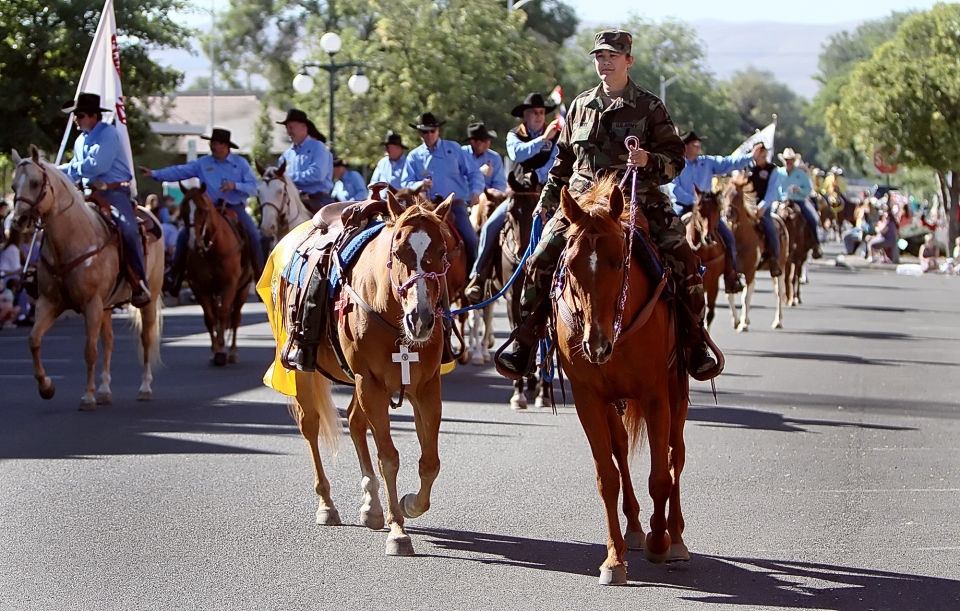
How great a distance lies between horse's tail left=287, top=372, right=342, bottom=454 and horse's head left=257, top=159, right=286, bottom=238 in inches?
330

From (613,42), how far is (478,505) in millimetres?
2940

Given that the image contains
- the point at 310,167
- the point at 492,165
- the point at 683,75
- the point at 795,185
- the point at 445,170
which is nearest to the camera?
the point at 445,170

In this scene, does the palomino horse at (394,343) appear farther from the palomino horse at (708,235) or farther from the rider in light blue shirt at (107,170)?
the palomino horse at (708,235)

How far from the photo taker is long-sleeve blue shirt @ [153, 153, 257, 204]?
17.1 metres

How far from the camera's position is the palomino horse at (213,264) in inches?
666

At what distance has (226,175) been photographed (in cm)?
1730

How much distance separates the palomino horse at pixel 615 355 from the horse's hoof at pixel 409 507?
1.11 metres

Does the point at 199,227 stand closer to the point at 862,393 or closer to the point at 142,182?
the point at 862,393

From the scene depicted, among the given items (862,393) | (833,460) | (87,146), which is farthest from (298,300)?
(862,393)

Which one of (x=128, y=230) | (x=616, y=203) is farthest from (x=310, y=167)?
(x=616, y=203)

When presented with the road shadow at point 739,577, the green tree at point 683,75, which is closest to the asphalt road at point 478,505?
the road shadow at point 739,577

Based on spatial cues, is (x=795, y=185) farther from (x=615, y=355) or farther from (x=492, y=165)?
(x=615, y=355)

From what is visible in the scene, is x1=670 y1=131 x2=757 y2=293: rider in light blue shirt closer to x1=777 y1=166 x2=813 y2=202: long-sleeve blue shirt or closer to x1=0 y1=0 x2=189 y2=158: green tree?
x1=777 y1=166 x2=813 y2=202: long-sleeve blue shirt

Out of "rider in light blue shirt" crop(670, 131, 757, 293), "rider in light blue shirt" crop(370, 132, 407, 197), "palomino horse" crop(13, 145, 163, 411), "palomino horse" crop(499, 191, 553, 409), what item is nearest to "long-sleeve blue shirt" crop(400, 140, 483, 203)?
"rider in light blue shirt" crop(370, 132, 407, 197)
